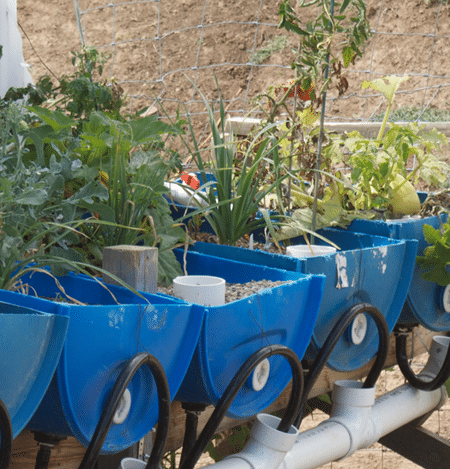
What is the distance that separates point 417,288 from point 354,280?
24cm

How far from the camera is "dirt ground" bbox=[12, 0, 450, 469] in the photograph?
6801 mm

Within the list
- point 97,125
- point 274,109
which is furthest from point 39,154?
point 274,109

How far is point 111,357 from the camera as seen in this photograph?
56cm

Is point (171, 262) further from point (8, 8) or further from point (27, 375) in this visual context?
point (8, 8)

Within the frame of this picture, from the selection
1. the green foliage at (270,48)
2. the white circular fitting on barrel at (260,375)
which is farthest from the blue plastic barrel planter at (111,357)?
the green foliage at (270,48)

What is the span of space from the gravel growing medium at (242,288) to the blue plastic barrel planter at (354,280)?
0.06m

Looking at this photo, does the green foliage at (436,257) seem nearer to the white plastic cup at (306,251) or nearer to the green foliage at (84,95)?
the white plastic cup at (306,251)

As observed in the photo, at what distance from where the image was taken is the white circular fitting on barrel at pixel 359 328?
898mm

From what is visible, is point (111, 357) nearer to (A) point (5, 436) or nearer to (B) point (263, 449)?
(A) point (5, 436)

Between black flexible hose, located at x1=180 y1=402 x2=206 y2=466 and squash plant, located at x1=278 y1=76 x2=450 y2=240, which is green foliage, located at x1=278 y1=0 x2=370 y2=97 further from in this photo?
black flexible hose, located at x1=180 y1=402 x2=206 y2=466

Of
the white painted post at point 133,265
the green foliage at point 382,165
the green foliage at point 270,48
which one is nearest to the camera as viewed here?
the white painted post at point 133,265

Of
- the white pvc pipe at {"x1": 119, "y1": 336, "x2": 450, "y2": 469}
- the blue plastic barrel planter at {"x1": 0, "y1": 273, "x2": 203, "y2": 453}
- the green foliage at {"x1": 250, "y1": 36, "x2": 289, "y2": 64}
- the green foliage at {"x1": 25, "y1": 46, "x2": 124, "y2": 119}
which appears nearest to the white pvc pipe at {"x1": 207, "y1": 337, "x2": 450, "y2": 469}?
the white pvc pipe at {"x1": 119, "y1": 336, "x2": 450, "y2": 469}

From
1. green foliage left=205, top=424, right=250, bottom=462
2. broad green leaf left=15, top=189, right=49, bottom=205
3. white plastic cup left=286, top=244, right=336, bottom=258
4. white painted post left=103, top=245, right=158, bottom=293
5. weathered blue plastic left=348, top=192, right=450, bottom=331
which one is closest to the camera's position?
broad green leaf left=15, top=189, right=49, bottom=205

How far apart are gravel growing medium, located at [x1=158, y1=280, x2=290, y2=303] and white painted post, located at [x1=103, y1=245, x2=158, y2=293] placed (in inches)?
3.5
